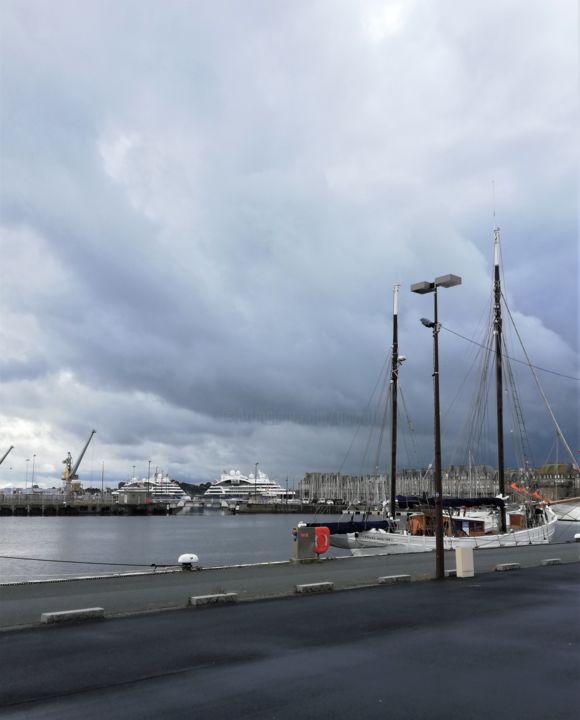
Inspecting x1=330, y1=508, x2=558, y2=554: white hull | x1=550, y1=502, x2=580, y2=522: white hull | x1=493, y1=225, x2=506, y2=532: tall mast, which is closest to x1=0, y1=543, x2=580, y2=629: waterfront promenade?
x1=330, y1=508, x2=558, y2=554: white hull

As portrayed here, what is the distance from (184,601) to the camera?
53.4 feet

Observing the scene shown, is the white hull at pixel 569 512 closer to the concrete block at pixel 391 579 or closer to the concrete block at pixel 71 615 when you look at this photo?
the concrete block at pixel 391 579

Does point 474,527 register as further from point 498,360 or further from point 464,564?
point 464,564

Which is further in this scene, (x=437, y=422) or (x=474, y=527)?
(x=474, y=527)

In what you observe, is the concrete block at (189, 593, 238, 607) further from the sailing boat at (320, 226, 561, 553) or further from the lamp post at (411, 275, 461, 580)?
the sailing boat at (320, 226, 561, 553)

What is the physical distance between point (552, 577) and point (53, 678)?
1806 centimetres

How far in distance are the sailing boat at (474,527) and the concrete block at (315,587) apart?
20754 millimetres

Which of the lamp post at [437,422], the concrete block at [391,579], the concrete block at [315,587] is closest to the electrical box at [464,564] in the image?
the lamp post at [437,422]

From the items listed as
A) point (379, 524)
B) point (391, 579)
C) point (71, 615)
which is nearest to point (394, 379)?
point (379, 524)

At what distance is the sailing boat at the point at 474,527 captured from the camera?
141 feet

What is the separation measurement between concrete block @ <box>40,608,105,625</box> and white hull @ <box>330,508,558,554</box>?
98.1 feet

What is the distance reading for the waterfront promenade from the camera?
51.9 ft

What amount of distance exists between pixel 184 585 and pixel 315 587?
4131 millimetres

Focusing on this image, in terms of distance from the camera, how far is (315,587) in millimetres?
18578
